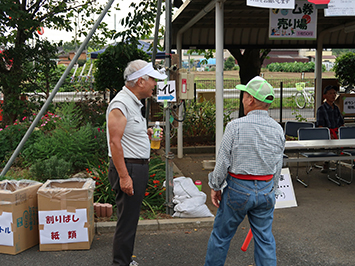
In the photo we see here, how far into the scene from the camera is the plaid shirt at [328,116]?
8141 millimetres

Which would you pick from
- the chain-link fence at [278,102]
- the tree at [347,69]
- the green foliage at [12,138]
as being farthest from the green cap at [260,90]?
the chain-link fence at [278,102]

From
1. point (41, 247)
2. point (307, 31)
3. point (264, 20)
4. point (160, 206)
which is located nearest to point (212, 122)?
point (264, 20)

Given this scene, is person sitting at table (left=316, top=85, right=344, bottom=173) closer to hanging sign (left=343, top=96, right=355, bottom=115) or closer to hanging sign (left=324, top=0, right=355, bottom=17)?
hanging sign (left=324, top=0, right=355, bottom=17)

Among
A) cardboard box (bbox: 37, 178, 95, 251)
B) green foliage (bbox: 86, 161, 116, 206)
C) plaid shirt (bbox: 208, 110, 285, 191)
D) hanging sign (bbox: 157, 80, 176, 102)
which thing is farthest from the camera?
green foliage (bbox: 86, 161, 116, 206)

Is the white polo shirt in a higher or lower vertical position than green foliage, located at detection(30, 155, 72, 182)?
higher

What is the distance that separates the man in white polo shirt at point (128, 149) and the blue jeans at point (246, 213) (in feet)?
2.48

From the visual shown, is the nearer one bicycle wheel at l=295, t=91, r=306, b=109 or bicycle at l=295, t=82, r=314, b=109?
bicycle at l=295, t=82, r=314, b=109

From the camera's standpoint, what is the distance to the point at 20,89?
869 centimetres

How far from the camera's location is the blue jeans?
324cm

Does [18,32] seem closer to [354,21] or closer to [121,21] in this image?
[121,21]

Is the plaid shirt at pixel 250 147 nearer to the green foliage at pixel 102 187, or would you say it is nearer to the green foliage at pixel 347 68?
the green foliage at pixel 102 187

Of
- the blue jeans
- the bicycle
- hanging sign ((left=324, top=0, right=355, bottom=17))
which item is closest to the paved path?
the blue jeans

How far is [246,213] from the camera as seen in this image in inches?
132

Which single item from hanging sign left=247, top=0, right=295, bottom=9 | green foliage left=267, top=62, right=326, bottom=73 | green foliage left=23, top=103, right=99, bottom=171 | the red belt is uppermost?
green foliage left=267, top=62, right=326, bottom=73
